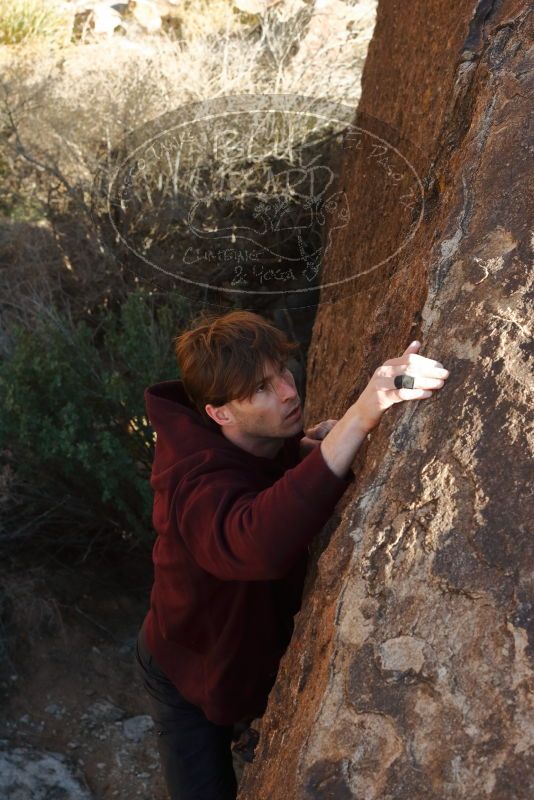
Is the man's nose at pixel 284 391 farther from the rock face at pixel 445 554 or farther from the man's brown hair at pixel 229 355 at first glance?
the rock face at pixel 445 554

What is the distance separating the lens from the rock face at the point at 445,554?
4.64ft

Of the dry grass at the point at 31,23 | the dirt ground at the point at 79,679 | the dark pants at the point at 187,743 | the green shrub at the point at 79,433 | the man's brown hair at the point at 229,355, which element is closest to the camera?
the man's brown hair at the point at 229,355

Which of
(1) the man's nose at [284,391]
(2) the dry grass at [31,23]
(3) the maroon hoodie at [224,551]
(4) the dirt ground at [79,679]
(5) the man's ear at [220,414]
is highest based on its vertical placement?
(1) the man's nose at [284,391]

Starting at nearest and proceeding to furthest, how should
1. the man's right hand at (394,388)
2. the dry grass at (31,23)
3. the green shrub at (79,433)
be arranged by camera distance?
1. the man's right hand at (394,388)
2. the green shrub at (79,433)
3. the dry grass at (31,23)

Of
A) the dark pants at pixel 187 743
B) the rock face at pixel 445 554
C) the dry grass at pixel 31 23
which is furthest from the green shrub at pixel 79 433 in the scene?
the dry grass at pixel 31 23

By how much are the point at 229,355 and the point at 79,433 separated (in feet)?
8.50

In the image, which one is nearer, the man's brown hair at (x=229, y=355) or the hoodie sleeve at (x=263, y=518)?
the hoodie sleeve at (x=263, y=518)

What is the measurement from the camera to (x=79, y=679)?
4.10 metres

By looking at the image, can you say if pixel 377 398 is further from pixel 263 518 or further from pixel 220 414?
pixel 220 414

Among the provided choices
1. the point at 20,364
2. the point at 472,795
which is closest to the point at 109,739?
the point at 20,364

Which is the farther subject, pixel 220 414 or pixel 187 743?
pixel 187 743

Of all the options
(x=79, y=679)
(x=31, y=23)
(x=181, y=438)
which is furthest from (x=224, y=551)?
(x=31, y=23)

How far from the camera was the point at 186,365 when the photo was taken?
6.57ft

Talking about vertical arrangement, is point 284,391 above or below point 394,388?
below
